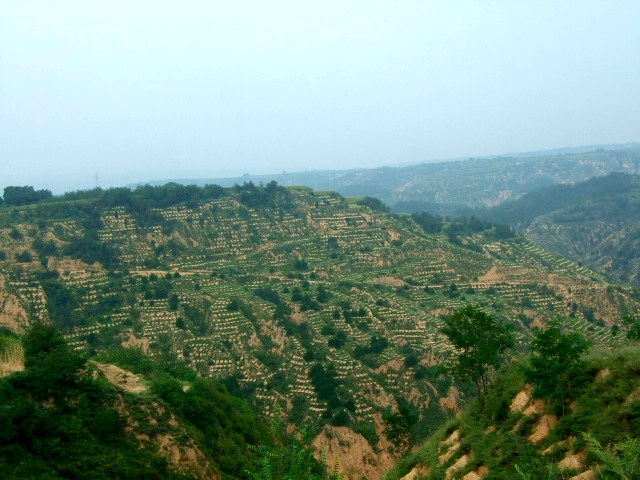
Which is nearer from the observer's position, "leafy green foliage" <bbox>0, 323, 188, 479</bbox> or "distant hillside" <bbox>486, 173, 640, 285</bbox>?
"leafy green foliage" <bbox>0, 323, 188, 479</bbox>

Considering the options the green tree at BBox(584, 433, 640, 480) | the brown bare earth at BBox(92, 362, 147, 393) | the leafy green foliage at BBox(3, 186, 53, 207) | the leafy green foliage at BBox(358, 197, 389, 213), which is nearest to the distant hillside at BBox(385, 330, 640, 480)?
the green tree at BBox(584, 433, 640, 480)

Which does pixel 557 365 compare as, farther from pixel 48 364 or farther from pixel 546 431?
pixel 48 364

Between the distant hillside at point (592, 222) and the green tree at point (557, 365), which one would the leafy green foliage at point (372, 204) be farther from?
the green tree at point (557, 365)

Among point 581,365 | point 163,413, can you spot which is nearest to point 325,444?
point 163,413

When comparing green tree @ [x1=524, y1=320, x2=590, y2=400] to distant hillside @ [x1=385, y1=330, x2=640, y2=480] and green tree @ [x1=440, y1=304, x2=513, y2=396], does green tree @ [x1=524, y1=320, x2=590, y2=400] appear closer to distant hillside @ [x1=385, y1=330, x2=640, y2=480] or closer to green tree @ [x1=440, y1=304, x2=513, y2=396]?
distant hillside @ [x1=385, y1=330, x2=640, y2=480]

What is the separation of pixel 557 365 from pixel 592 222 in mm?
100113

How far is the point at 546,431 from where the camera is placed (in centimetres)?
1089

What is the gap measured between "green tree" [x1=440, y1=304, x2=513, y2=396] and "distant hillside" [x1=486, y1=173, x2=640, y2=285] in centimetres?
6901

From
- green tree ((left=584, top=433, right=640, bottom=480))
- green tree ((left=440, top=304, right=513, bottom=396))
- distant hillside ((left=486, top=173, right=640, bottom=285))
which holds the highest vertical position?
green tree ((left=584, top=433, right=640, bottom=480))

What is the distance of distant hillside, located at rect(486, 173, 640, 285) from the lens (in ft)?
Answer: 275

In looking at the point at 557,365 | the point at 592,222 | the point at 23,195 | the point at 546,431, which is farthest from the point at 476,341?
the point at 592,222

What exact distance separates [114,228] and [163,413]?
40.7 m

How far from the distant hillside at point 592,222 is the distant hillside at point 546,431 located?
70969mm

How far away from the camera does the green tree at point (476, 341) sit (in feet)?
48.2
